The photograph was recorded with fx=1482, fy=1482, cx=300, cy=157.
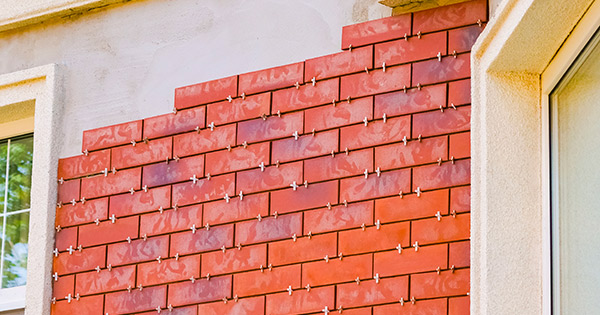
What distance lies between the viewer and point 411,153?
5.96m

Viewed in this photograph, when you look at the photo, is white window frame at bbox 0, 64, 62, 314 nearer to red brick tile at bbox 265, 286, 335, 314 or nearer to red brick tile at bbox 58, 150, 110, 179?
red brick tile at bbox 58, 150, 110, 179

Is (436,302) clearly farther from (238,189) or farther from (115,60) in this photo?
(115,60)

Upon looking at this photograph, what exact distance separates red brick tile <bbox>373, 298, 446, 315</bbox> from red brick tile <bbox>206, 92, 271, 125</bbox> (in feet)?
→ 3.68

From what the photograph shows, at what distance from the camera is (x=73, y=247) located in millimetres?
6934

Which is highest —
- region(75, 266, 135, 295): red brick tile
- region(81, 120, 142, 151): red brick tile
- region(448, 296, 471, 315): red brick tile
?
region(81, 120, 142, 151): red brick tile

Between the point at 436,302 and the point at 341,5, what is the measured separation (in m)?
1.46

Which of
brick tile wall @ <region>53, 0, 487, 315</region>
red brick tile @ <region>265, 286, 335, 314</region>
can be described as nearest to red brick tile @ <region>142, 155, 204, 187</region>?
brick tile wall @ <region>53, 0, 487, 315</region>

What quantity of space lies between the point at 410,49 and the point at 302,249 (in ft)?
3.09

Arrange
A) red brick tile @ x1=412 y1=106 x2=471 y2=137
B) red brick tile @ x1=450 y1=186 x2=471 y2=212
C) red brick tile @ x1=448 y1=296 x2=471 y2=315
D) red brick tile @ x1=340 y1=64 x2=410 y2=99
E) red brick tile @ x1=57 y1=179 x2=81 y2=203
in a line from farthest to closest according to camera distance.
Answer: red brick tile @ x1=57 y1=179 x2=81 y2=203, red brick tile @ x1=340 y1=64 x2=410 y2=99, red brick tile @ x1=412 y1=106 x2=471 y2=137, red brick tile @ x1=450 y1=186 x2=471 y2=212, red brick tile @ x1=448 y1=296 x2=471 y2=315

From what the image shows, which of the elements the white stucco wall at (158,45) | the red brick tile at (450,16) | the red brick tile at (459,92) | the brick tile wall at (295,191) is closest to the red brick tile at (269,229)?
the brick tile wall at (295,191)

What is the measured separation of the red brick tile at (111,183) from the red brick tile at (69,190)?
0.03 metres

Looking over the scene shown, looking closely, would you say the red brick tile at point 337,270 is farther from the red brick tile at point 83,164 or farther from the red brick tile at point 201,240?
the red brick tile at point 83,164

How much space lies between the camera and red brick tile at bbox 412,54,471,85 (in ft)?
19.4

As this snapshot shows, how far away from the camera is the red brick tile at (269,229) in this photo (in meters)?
6.23
